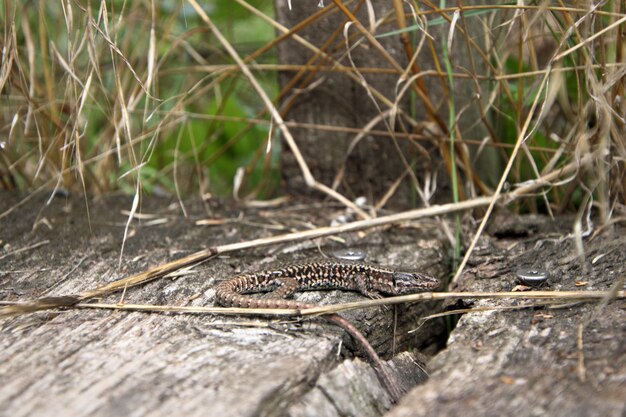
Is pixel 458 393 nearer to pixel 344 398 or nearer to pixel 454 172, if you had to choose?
pixel 344 398

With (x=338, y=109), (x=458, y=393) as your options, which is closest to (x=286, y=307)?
(x=458, y=393)

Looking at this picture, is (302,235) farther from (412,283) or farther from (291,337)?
(291,337)

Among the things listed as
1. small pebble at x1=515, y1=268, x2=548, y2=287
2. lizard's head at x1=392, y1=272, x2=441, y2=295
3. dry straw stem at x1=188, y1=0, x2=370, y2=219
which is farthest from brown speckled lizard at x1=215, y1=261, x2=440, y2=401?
dry straw stem at x1=188, y1=0, x2=370, y2=219

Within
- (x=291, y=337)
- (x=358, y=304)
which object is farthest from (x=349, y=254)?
(x=291, y=337)

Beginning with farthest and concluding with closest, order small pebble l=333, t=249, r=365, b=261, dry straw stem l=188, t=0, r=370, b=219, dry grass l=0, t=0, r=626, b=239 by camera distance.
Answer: dry straw stem l=188, t=0, r=370, b=219 < small pebble l=333, t=249, r=365, b=261 < dry grass l=0, t=0, r=626, b=239

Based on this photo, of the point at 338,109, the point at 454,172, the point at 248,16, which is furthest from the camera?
the point at 248,16

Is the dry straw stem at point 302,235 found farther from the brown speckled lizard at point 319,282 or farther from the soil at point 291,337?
the brown speckled lizard at point 319,282

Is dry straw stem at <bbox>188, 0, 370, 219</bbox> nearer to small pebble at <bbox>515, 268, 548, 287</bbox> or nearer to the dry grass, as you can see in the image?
the dry grass
